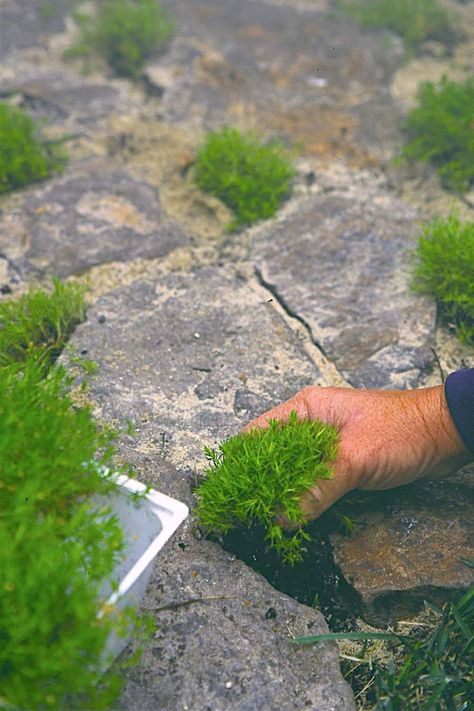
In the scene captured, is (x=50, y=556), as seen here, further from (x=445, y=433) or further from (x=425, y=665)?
(x=445, y=433)

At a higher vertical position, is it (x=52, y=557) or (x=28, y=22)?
(x=28, y=22)

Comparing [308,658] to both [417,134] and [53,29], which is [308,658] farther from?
[53,29]

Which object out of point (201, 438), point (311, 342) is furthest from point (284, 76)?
point (201, 438)

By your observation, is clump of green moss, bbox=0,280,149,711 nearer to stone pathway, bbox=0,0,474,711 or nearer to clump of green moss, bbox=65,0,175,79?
stone pathway, bbox=0,0,474,711

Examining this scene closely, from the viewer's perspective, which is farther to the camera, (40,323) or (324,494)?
(40,323)

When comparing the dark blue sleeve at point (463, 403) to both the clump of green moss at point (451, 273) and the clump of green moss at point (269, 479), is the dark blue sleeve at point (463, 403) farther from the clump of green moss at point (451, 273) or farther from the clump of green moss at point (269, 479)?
the clump of green moss at point (451, 273)

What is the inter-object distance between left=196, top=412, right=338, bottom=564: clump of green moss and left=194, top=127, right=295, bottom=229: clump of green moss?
160 centimetres

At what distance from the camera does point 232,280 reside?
3.56 m

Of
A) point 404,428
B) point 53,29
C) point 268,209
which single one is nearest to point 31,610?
point 404,428

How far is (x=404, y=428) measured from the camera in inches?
106

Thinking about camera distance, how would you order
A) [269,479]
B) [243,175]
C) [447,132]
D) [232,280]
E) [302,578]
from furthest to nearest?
[447,132] < [243,175] < [232,280] < [302,578] < [269,479]

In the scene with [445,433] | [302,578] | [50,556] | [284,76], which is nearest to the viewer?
[50,556]

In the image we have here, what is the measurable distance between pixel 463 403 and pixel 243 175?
6.10ft

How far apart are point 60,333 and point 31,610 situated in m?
1.60
